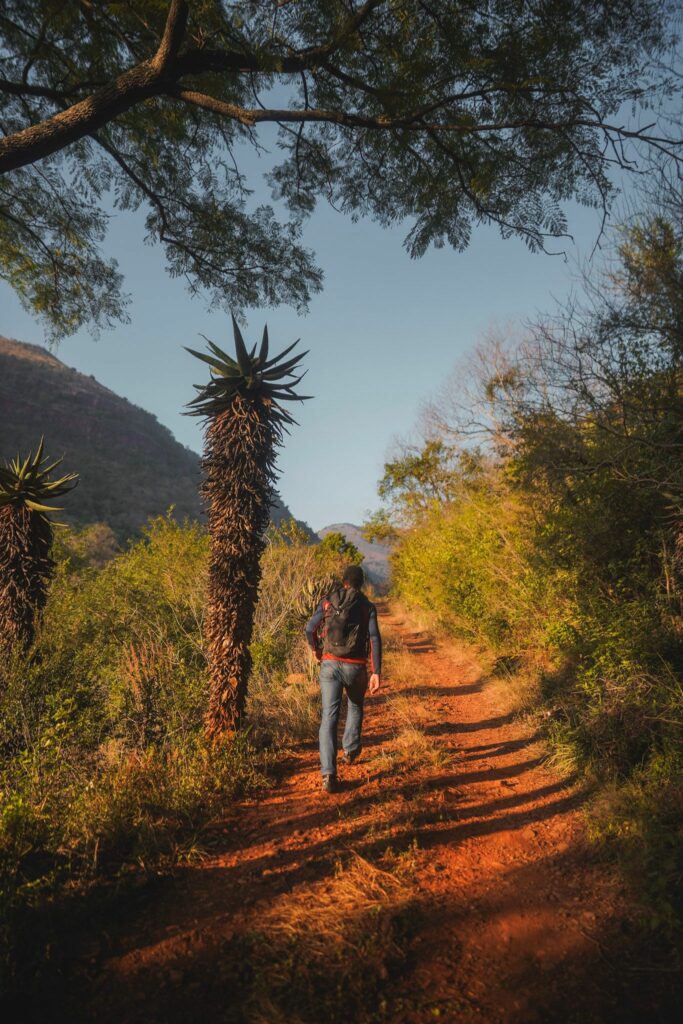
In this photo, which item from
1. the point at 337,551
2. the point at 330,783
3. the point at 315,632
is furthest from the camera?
the point at 337,551

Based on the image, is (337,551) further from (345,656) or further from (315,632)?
(345,656)

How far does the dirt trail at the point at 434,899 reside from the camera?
7.34 feet

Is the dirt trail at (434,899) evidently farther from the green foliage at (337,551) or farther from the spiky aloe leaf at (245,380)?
the green foliage at (337,551)

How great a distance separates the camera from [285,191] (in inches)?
246

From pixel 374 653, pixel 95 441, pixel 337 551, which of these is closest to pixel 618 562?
pixel 374 653

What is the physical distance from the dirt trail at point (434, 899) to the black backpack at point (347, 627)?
1.33 m

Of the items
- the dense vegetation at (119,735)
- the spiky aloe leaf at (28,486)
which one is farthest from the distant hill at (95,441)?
the spiky aloe leaf at (28,486)

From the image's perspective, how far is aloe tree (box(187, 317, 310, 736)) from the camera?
5.30 m

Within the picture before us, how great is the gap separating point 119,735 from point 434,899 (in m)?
3.79

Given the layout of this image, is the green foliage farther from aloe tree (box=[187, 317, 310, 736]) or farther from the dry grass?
the dry grass

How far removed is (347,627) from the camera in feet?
15.4

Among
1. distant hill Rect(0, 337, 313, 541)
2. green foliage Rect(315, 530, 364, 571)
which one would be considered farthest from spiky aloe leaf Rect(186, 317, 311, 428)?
Answer: distant hill Rect(0, 337, 313, 541)

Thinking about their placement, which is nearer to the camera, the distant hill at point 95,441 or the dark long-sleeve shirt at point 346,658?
the dark long-sleeve shirt at point 346,658

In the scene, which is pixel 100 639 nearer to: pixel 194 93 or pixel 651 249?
pixel 194 93
